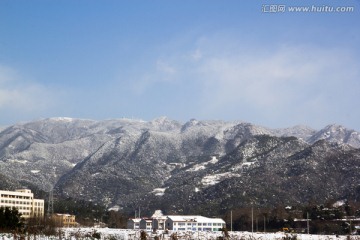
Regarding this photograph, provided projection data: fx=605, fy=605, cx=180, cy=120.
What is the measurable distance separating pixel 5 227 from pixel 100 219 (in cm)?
7138

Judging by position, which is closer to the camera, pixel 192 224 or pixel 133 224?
pixel 192 224

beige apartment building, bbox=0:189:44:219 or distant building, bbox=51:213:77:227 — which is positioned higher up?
beige apartment building, bbox=0:189:44:219

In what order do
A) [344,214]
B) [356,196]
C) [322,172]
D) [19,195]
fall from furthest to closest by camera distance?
[322,172]
[356,196]
[19,195]
[344,214]

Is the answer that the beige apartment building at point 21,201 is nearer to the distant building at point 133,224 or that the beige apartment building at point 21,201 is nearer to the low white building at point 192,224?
the distant building at point 133,224

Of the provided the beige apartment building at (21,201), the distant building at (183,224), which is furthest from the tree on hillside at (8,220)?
the beige apartment building at (21,201)

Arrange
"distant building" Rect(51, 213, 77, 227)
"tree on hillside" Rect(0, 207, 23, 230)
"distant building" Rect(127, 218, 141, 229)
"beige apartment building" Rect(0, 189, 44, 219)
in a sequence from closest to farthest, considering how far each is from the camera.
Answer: "tree on hillside" Rect(0, 207, 23, 230), "distant building" Rect(51, 213, 77, 227), "distant building" Rect(127, 218, 141, 229), "beige apartment building" Rect(0, 189, 44, 219)

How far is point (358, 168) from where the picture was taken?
633 feet

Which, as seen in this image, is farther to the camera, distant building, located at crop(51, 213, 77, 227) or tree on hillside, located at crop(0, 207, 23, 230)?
distant building, located at crop(51, 213, 77, 227)

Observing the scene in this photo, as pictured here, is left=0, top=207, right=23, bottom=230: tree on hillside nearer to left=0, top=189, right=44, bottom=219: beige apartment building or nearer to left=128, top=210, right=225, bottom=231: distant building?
left=128, top=210, right=225, bottom=231: distant building

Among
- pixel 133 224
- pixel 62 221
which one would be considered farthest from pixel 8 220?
pixel 133 224

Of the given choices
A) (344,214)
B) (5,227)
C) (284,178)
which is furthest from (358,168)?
(5,227)

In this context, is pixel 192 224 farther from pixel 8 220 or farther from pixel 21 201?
pixel 8 220

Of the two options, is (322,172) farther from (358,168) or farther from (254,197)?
(254,197)

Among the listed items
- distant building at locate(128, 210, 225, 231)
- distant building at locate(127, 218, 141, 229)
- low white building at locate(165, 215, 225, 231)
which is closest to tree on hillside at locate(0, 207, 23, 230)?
distant building at locate(128, 210, 225, 231)
